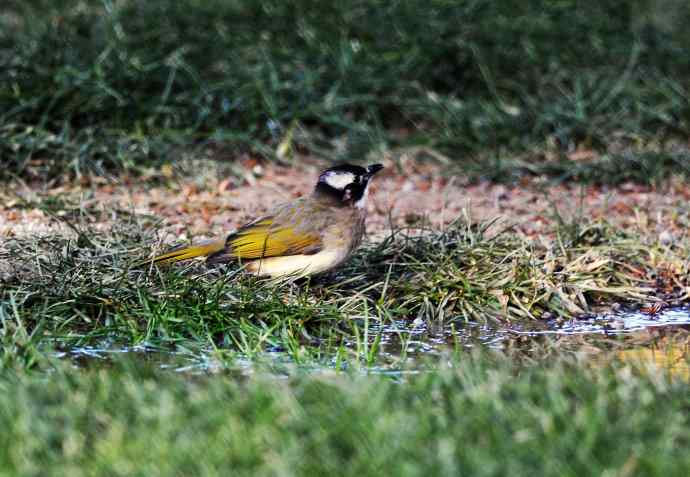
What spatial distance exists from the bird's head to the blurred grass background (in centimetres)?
264

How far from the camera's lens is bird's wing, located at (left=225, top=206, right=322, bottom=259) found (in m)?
6.41

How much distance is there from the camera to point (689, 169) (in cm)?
923

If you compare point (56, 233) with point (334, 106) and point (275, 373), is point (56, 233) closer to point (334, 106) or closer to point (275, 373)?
point (275, 373)

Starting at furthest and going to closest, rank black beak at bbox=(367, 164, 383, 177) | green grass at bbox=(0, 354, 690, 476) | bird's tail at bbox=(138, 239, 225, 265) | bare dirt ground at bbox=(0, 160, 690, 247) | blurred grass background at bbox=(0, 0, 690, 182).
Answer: blurred grass background at bbox=(0, 0, 690, 182) → bare dirt ground at bbox=(0, 160, 690, 247) → black beak at bbox=(367, 164, 383, 177) → bird's tail at bbox=(138, 239, 225, 265) → green grass at bbox=(0, 354, 690, 476)

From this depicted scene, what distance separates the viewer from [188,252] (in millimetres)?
6414

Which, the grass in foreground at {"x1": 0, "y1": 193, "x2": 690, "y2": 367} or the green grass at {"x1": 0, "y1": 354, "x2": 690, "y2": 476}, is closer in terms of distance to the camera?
the green grass at {"x1": 0, "y1": 354, "x2": 690, "y2": 476}

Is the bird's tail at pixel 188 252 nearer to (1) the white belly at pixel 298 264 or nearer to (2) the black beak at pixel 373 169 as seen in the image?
(1) the white belly at pixel 298 264

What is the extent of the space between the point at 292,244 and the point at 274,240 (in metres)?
0.11

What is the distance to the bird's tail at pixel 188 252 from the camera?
6.38 meters

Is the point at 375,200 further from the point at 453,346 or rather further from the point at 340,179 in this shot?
the point at 453,346

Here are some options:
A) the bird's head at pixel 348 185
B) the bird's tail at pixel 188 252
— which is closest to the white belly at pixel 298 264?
the bird's tail at pixel 188 252

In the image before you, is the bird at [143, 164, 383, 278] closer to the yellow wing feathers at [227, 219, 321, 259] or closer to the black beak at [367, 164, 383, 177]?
the yellow wing feathers at [227, 219, 321, 259]

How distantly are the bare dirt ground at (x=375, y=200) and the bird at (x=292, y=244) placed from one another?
3.41ft

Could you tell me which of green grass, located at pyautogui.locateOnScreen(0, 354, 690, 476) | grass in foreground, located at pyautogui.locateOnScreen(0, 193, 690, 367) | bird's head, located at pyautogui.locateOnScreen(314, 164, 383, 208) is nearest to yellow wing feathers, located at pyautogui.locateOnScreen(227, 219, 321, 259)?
grass in foreground, located at pyautogui.locateOnScreen(0, 193, 690, 367)
